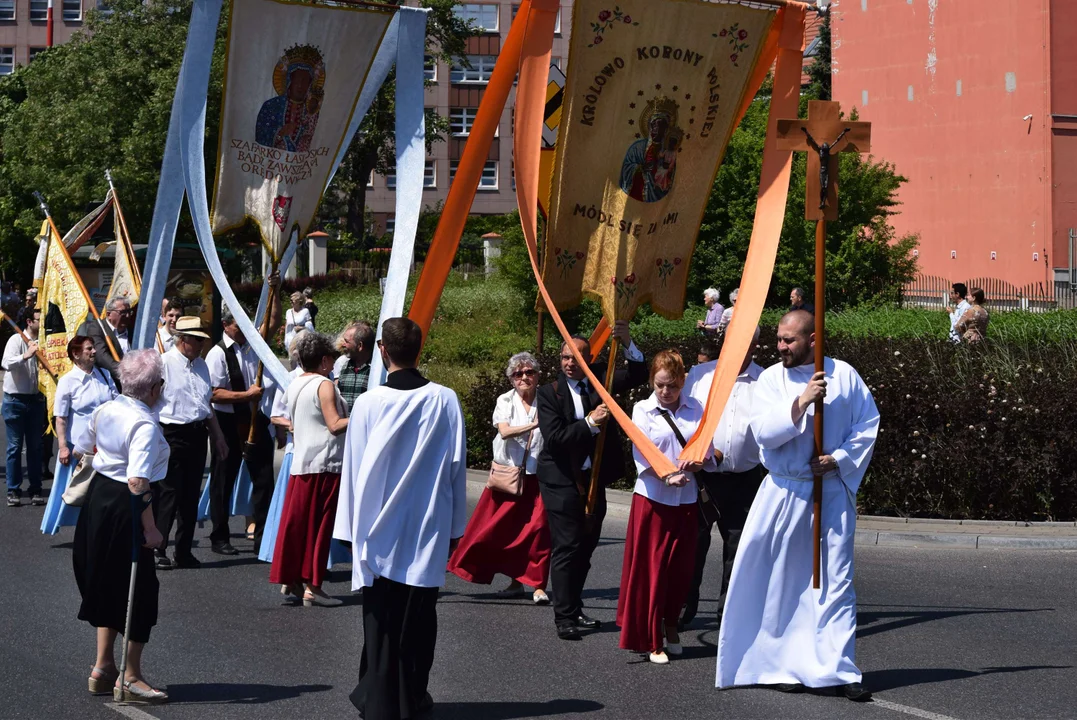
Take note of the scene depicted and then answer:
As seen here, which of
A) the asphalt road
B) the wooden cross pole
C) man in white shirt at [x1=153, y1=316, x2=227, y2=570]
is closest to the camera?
the asphalt road

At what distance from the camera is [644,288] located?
8711 millimetres

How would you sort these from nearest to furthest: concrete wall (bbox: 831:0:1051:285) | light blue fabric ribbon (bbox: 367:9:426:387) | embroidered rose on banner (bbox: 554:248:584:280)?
embroidered rose on banner (bbox: 554:248:584:280) < light blue fabric ribbon (bbox: 367:9:426:387) < concrete wall (bbox: 831:0:1051:285)

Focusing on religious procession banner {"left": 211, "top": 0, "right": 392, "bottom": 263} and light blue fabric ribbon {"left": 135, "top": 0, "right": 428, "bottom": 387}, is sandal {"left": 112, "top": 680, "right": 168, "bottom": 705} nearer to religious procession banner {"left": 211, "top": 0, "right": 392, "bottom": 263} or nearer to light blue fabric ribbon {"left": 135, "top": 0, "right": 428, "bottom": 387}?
light blue fabric ribbon {"left": 135, "top": 0, "right": 428, "bottom": 387}

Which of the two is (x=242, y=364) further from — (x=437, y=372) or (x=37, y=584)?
(x=437, y=372)

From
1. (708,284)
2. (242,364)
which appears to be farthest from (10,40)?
(242,364)

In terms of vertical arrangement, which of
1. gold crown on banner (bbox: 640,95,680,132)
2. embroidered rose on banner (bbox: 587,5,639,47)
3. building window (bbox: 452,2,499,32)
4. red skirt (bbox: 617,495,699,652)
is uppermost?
building window (bbox: 452,2,499,32)

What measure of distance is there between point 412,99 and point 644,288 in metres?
2.40

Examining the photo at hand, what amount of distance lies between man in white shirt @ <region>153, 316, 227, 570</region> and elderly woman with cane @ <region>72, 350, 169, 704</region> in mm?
3691

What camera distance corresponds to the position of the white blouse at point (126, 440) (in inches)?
263

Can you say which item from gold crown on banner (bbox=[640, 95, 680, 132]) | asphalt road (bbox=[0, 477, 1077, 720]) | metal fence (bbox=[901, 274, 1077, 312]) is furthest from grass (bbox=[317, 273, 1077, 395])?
metal fence (bbox=[901, 274, 1077, 312])

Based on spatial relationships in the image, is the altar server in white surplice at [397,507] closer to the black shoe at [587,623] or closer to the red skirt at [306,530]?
the black shoe at [587,623]

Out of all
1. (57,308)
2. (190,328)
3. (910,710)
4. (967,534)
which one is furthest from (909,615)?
(57,308)

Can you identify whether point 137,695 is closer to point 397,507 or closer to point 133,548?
point 133,548

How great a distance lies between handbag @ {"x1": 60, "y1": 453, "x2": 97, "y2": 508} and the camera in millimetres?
6805
